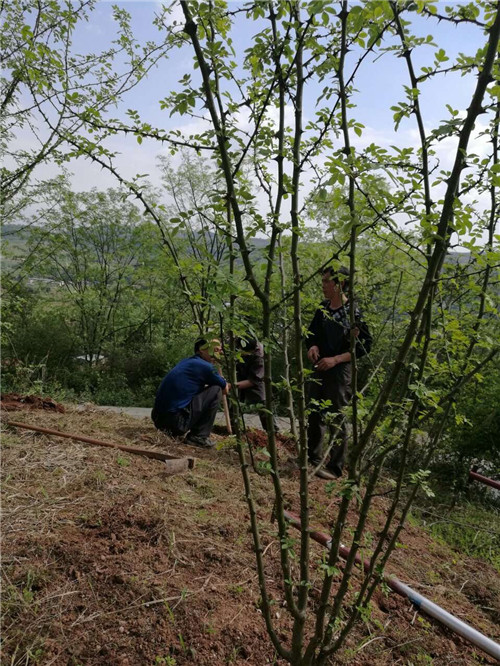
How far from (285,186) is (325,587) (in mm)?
1497

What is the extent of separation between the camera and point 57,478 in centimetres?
361

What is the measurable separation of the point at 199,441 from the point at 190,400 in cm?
49

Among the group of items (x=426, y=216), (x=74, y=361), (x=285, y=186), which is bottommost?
(x=74, y=361)

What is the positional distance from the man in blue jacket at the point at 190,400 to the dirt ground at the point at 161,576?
1352 millimetres

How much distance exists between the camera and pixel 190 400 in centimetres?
551

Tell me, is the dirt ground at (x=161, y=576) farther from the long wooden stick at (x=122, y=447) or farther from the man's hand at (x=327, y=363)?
the man's hand at (x=327, y=363)

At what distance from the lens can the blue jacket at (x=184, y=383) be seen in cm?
543

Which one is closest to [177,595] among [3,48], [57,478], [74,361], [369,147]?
[57,478]

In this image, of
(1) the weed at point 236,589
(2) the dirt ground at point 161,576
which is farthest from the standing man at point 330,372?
(1) the weed at point 236,589

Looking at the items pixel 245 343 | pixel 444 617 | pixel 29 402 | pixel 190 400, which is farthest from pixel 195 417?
pixel 245 343

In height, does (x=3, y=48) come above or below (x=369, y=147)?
above

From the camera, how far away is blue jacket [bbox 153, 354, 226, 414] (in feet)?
17.8

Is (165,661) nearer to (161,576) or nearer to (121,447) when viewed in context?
(161,576)

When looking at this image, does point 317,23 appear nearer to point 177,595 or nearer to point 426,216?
point 426,216
